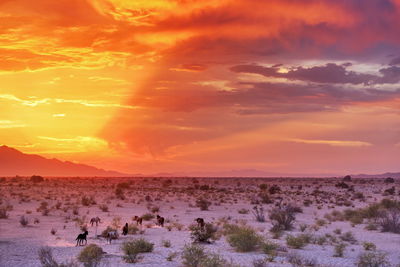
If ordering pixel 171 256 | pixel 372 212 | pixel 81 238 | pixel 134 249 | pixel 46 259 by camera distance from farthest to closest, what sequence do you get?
1. pixel 372 212
2. pixel 81 238
3. pixel 134 249
4. pixel 171 256
5. pixel 46 259

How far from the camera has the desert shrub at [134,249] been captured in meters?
20.9

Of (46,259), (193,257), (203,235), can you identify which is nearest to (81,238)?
(46,259)

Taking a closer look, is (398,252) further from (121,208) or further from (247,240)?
(121,208)

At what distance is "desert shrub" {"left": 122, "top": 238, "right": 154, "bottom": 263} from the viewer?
20875 millimetres

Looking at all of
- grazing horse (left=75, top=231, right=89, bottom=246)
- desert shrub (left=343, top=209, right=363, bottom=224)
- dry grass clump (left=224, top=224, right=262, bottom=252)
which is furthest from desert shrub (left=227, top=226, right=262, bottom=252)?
desert shrub (left=343, top=209, right=363, bottom=224)

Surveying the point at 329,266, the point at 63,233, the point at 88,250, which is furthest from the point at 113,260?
the point at 63,233

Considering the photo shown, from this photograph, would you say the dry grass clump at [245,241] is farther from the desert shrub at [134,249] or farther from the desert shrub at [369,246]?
the desert shrub at [369,246]

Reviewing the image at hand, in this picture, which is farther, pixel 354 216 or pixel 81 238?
pixel 354 216

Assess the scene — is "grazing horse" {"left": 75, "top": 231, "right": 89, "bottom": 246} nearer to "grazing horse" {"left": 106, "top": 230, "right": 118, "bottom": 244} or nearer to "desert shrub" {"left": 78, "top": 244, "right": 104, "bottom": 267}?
"grazing horse" {"left": 106, "top": 230, "right": 118, "bottom": 244}

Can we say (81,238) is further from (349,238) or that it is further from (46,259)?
(349,238)

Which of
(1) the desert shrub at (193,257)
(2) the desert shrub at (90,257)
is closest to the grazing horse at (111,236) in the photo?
(2) the desert shrub at (90,257)

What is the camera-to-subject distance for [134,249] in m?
21.7

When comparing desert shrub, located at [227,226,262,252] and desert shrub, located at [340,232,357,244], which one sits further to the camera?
desert shrub, located at [340,232,357,244]

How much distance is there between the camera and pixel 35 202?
52.7 m
